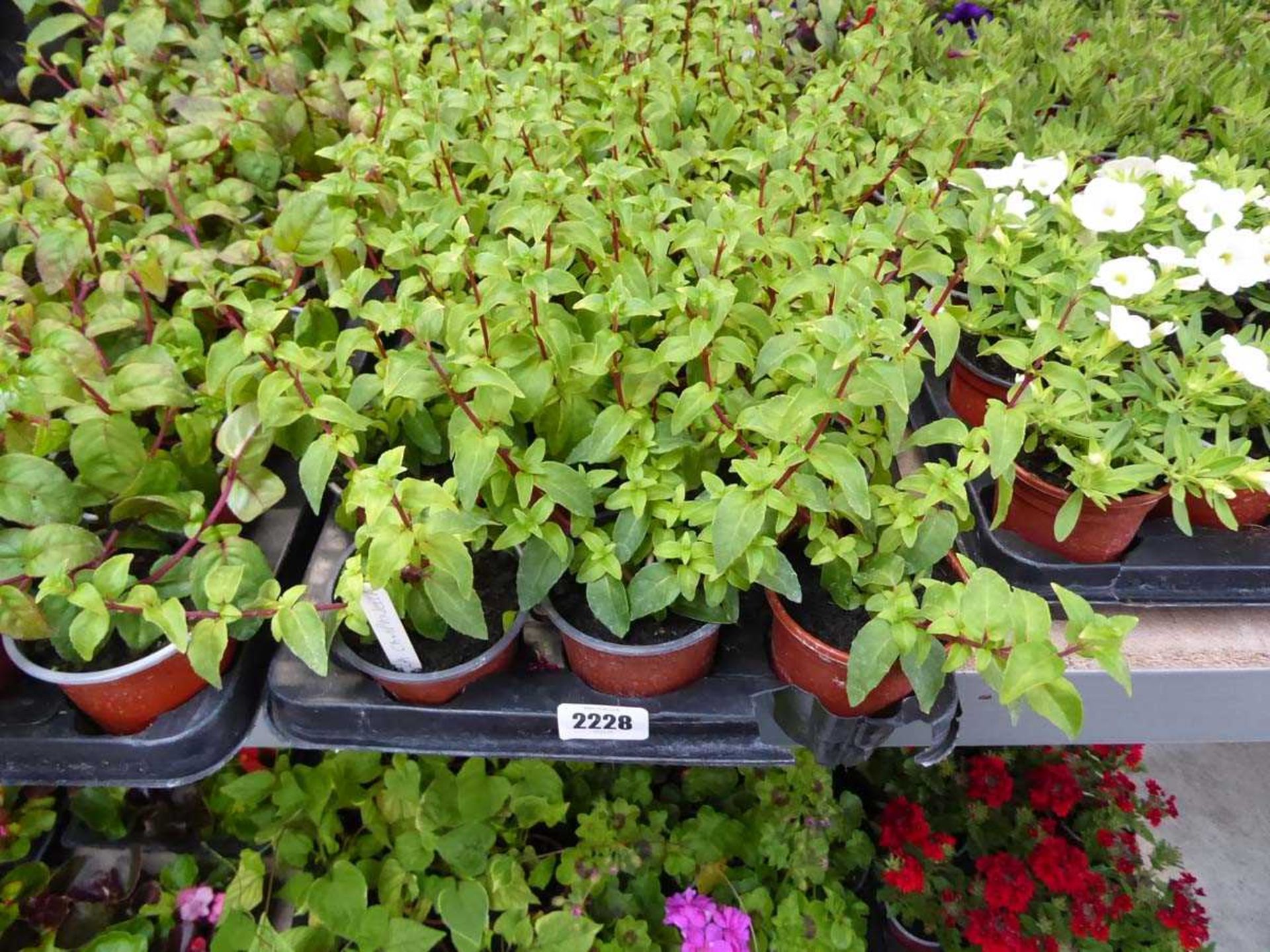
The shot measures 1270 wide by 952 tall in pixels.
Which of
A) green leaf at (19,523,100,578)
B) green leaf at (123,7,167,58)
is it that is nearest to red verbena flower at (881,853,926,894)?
green leaf at (19,523,100,578)

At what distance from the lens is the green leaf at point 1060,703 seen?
760 millimetres

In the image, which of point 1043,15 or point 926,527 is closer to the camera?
point 926,527

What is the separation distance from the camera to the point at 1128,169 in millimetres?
1268

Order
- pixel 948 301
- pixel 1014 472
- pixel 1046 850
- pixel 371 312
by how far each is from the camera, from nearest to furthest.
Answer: pixel 371 312, pixel 1014 472, pixel 948 301, pixel 1046 850

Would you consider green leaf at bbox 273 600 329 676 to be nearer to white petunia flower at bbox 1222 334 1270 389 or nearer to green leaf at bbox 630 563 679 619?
green leaf at bbox 630 563 679 619

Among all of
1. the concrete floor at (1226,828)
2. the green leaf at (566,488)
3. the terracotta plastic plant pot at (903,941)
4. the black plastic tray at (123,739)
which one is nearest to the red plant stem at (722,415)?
the green leaf at (566,488)

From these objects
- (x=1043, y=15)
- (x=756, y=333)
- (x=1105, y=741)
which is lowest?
(x=1105, y=741)

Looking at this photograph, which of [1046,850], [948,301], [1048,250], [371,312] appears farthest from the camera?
[1046,850]

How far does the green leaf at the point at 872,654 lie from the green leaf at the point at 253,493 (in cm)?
69

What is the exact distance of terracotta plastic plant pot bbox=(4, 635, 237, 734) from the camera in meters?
0.97

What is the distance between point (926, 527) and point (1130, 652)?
368 mm

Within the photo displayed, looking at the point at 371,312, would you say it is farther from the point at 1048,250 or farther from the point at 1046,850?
the point at 1046,850

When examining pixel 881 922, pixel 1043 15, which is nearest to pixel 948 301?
pixel 1043 15

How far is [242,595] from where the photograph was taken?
101 cm
